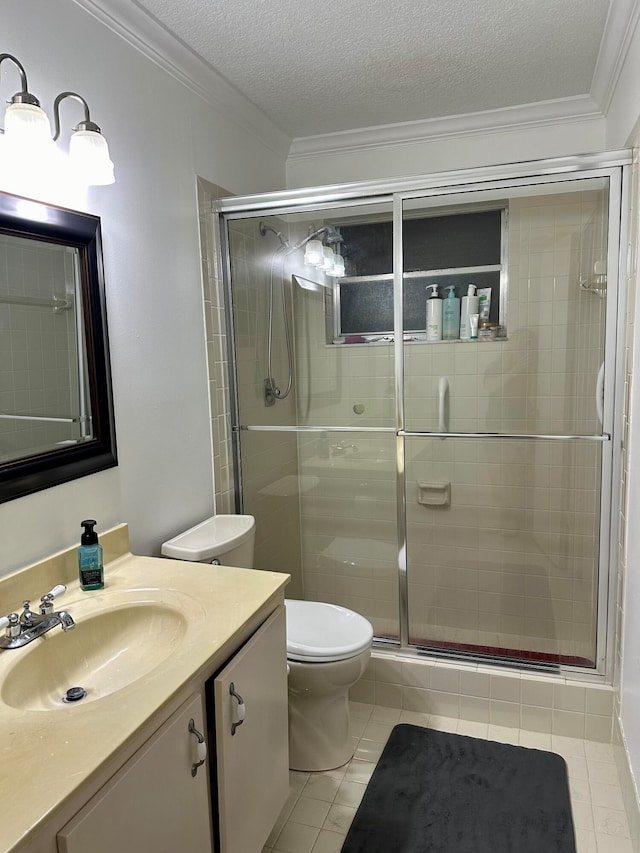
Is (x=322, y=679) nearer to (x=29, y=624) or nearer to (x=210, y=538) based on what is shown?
(x=210, y=538)

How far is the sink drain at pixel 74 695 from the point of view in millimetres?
1318

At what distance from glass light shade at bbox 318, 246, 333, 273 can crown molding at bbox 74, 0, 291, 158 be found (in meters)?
0.70

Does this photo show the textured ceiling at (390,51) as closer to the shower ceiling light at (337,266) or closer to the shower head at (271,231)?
the shower head at (271,231)

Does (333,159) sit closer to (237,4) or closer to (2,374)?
(237,4)

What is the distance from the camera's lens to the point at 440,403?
2.58m

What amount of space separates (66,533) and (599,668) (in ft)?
6.59

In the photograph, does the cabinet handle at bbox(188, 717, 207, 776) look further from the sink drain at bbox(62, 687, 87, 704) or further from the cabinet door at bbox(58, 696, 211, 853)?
the sink drain at bbox(62, 687, 87, 704)

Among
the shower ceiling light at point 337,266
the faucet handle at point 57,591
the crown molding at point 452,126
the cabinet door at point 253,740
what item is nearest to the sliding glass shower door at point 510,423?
the shower ceiling light at point 337,266

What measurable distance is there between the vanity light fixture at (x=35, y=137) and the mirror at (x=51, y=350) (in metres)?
0.15

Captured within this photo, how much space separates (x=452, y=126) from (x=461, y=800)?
111 inches

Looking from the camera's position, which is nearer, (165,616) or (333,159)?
(165,616)

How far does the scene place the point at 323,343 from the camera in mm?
2811

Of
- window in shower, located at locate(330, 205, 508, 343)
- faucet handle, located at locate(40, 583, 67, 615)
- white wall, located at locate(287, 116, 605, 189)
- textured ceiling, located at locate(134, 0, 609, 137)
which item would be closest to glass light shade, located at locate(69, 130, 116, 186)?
textured ceiling, located at locate(134, 0, 609, 137)

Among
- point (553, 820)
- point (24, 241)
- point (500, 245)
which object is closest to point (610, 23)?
point (500, 245)
